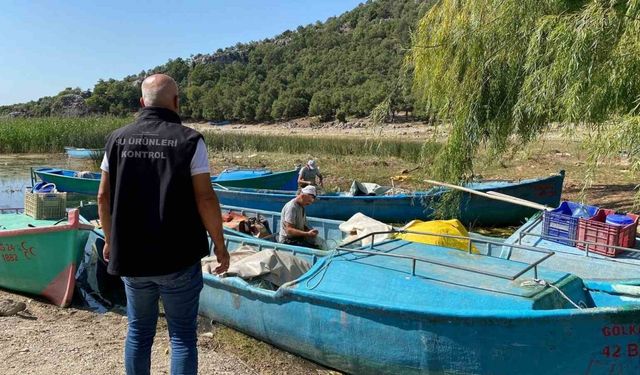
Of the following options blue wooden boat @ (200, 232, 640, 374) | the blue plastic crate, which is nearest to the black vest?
blue wooden boat @ (200, 232, 640, 374)

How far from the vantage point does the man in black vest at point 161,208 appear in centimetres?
288

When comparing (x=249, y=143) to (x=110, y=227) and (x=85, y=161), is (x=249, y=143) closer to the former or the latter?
(x=85, y=161)

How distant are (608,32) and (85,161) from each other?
2354 centimetres

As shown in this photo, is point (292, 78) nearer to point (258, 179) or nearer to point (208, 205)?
point (258, 179)

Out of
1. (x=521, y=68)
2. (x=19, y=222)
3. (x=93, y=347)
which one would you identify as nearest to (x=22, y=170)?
(x=19, y=222)

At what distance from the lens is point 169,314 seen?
10.3 ft

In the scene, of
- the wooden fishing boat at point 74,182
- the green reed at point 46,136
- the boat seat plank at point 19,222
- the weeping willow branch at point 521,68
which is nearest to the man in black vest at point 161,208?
the weeping willow branch at point 521,68

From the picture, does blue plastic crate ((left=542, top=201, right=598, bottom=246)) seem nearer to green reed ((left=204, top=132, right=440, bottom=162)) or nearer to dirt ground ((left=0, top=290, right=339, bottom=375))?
dirt ground ((left=0, top=290, right=339, bottom=375))

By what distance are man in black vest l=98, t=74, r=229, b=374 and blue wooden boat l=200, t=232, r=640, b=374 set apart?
5.83ft

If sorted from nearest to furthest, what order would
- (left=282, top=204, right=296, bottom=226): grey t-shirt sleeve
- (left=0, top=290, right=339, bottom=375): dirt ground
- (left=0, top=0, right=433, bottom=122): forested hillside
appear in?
(left=0, top=290, right=339, bottom=375): dirt ground
(left=282, top=204, right=296, bottom=226): grey t-shirt sleeve
(left=0, top=0, right=433, bottom=122): forested hillside

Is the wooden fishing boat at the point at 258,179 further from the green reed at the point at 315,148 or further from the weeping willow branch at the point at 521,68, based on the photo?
the green reed at the point at 315,148

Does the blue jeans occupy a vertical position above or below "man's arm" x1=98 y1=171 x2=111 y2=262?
below

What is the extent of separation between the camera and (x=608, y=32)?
6.06m

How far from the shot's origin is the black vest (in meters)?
2.87
